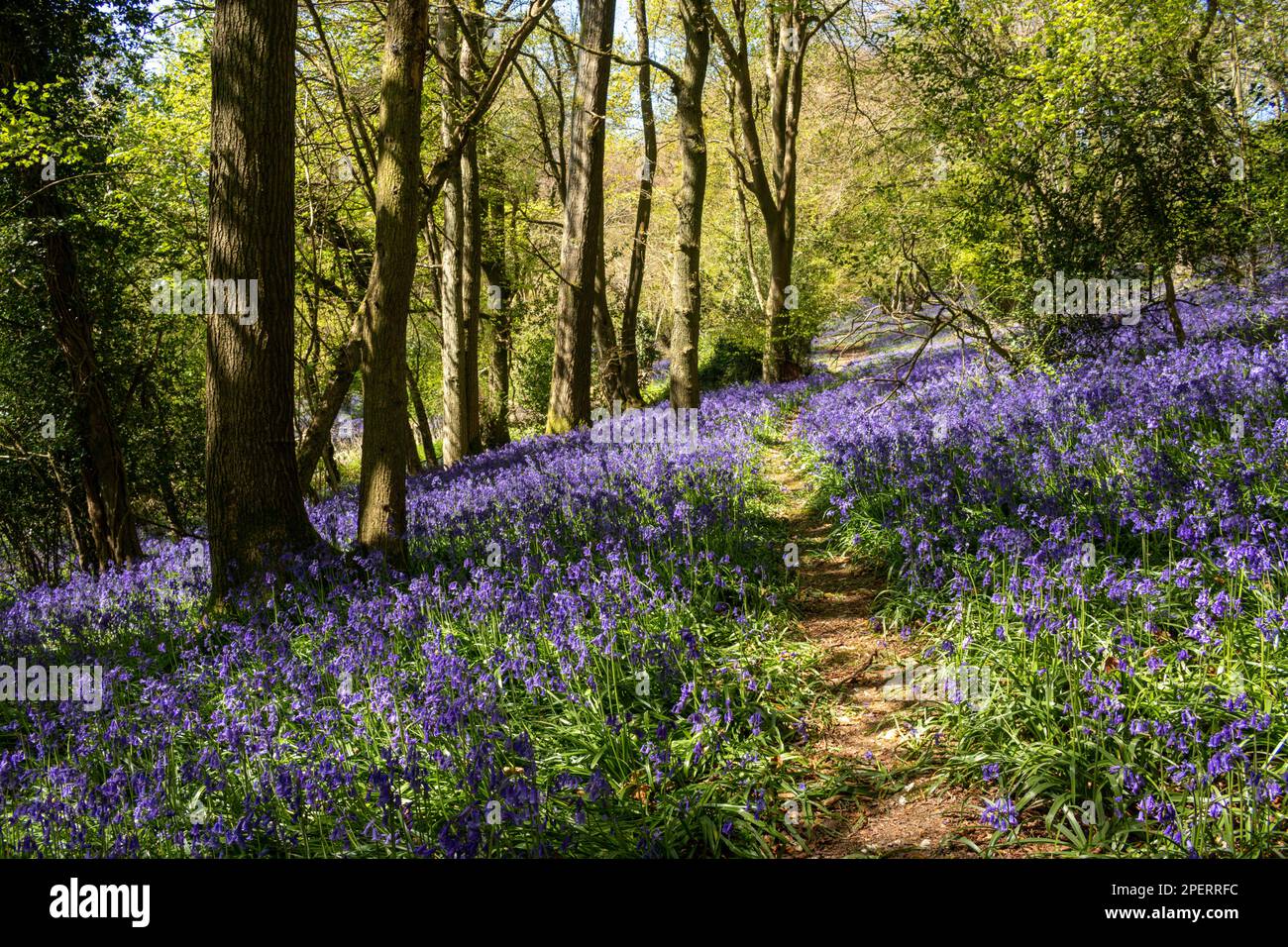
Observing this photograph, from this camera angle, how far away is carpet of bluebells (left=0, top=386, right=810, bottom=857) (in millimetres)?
3168

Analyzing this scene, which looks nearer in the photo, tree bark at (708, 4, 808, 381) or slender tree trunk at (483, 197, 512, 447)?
slender tree trunk at (483, 197, 512, 447)

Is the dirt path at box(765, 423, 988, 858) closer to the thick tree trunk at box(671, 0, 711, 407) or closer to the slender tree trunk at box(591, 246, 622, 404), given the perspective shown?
the thick tree trunk at box(671, 0, 711, 407)

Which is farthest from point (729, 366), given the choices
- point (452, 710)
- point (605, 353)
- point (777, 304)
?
point (452, 710)

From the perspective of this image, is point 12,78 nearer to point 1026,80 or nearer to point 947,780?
point 1026,80

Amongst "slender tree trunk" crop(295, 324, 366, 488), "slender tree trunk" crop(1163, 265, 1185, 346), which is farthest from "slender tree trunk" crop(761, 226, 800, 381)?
"slender tree trunk" crop(295, 324, 366, 488)

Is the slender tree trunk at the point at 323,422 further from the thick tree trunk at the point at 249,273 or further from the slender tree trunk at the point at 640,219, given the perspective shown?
the slender tree trunk at the point at 640,219

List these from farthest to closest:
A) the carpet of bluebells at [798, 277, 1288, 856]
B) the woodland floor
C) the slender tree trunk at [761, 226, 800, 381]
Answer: the slender tree trunk at [761, 226, 800, 381] < the woodland floor < the carpet of bluebells at [798, 277, 1288, 856]

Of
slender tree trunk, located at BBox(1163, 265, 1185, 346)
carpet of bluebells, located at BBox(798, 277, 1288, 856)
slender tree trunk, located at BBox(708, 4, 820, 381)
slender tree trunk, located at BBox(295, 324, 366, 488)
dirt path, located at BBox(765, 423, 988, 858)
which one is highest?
slender tree trunk, located at BBox(708, 4, 820, 381)

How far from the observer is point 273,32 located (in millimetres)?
6199

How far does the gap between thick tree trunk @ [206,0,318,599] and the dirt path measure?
4.06 metres

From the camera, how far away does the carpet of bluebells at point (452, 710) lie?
3.17m

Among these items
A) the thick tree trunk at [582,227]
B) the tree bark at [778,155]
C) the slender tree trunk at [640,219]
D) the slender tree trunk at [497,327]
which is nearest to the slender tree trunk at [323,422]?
the thick tree trunk at [582,227]

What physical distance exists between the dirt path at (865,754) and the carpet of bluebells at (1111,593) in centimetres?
15

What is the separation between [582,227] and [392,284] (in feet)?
25.8
